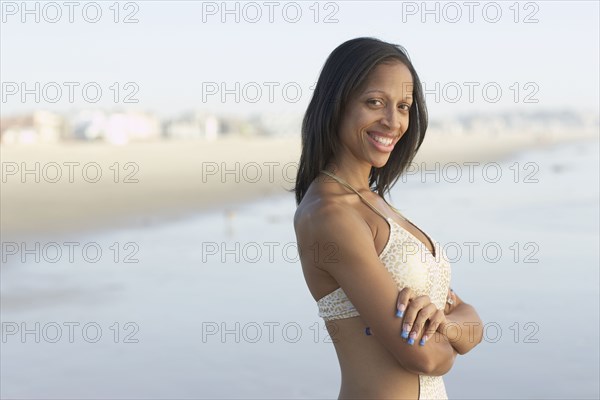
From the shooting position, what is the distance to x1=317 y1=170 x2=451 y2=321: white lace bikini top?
211 cm

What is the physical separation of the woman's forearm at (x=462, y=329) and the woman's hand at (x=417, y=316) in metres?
0.07

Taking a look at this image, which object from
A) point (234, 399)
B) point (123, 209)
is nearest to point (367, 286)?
point (234, 399)

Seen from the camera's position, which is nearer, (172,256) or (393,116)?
(393,116)

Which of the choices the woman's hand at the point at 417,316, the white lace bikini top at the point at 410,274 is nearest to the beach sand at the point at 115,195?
the white lace bikini top at the point at 410,274

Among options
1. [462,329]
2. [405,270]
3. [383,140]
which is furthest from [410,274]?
[383,140]

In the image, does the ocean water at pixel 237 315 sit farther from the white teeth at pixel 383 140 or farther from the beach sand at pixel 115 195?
the white teeth at pixel 383 140

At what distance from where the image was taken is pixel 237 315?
6750mm

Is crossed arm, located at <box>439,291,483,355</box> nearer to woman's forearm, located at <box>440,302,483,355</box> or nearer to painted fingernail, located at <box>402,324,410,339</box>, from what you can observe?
woman's forearm, located at <box>440,302,483,355</box>

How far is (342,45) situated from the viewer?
219 centimetres

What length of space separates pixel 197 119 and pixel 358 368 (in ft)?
256

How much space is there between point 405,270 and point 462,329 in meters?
0.25

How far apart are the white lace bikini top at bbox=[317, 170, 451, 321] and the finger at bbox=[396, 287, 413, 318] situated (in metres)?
0.05

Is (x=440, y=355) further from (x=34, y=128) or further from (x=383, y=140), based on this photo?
(x=34, y=128)

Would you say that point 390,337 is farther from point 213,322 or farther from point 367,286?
point 213,322
